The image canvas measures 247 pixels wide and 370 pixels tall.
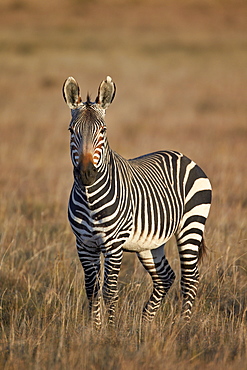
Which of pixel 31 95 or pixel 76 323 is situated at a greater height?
pixel 31 95

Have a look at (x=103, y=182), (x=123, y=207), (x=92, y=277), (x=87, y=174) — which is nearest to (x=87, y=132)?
(x=87, y=174)

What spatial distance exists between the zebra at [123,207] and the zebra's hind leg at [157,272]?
11 mm

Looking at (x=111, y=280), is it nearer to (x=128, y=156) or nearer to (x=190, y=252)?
(x=190, y=252)

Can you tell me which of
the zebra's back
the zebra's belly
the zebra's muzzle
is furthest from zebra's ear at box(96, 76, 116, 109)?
the zebra's belly

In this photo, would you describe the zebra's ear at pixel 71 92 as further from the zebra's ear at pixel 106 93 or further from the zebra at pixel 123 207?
the zebra's ear at pixel 106 93

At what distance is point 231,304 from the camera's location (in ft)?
18.7

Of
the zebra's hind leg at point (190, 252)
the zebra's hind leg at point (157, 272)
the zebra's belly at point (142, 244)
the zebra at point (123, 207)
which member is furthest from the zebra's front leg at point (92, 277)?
the zebra's hind leg at point (190, 252)

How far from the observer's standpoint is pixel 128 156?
14.2m

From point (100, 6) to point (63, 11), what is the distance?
625 cm

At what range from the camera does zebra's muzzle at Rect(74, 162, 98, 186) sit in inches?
163

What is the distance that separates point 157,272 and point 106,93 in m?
2.13

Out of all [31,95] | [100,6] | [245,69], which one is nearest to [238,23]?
[100,6]

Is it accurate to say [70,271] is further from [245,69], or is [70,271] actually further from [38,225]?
[245,69]

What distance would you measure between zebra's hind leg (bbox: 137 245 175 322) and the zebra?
1 centimetres
